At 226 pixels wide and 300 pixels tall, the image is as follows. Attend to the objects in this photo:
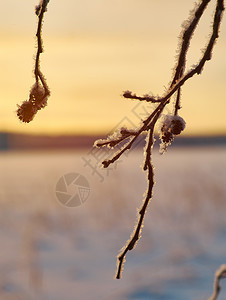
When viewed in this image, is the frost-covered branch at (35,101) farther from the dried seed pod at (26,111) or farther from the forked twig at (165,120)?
the forked twig at (165,120)

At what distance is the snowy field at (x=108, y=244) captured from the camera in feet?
32.5

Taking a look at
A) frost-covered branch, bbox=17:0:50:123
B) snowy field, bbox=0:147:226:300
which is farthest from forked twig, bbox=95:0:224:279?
snowy field, bbox=0:147:226:300

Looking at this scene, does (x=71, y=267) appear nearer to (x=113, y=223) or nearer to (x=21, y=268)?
(x=21, y=268)

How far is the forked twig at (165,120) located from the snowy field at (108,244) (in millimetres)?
7604

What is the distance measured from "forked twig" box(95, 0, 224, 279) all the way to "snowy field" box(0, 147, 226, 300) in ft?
24.9

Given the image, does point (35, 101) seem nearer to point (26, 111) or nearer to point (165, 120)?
point (26, 111)

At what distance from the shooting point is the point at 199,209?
53.2 ft

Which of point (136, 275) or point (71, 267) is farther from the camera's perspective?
point (71, 267)

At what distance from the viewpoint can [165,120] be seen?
3.55 ft

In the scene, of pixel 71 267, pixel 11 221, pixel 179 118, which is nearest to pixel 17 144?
pixel 11 221

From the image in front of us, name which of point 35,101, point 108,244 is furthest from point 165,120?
point 108,244

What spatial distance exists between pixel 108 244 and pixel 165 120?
495 inches

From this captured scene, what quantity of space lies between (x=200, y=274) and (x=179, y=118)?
1030cm

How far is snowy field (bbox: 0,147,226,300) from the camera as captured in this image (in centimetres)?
991
